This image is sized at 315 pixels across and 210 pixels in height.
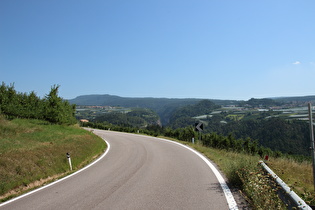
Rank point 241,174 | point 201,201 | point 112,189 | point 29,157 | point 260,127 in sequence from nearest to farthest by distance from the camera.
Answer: point 201,201
point 241,174
point 112,189
point 29,157
point 260,127

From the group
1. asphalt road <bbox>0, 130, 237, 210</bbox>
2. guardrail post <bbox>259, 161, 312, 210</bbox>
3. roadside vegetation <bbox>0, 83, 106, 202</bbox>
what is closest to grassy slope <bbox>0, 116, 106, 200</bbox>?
roadside vegetation <bbox>0, 83, 106, 202</bbox>

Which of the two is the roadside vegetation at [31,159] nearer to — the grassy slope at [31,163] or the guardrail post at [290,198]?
the grassy slope at [31,163]

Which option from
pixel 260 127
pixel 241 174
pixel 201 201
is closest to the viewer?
pixel 201 201

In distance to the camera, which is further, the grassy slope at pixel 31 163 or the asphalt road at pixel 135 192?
the grassy slope at pixel 31 163

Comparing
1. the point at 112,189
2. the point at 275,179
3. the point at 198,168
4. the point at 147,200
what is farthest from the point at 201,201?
the point at 198,168

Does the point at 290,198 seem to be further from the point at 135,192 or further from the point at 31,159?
the point at 31,159

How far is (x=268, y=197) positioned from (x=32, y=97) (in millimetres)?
28680

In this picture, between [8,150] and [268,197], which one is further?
[8,150]

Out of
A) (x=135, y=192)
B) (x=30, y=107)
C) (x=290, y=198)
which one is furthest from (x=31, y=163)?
(x=30, y=107)

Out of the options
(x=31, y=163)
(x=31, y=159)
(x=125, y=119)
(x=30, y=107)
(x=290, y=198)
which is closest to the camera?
(x=290, y=198)

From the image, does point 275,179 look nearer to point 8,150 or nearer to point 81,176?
point 81,176

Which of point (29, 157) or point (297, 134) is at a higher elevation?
point (29, 157)

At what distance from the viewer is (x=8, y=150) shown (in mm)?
9383

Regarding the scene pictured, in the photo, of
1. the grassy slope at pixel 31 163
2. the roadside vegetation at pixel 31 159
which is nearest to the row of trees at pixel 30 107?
the roadside vegetation at pixel 31 159
